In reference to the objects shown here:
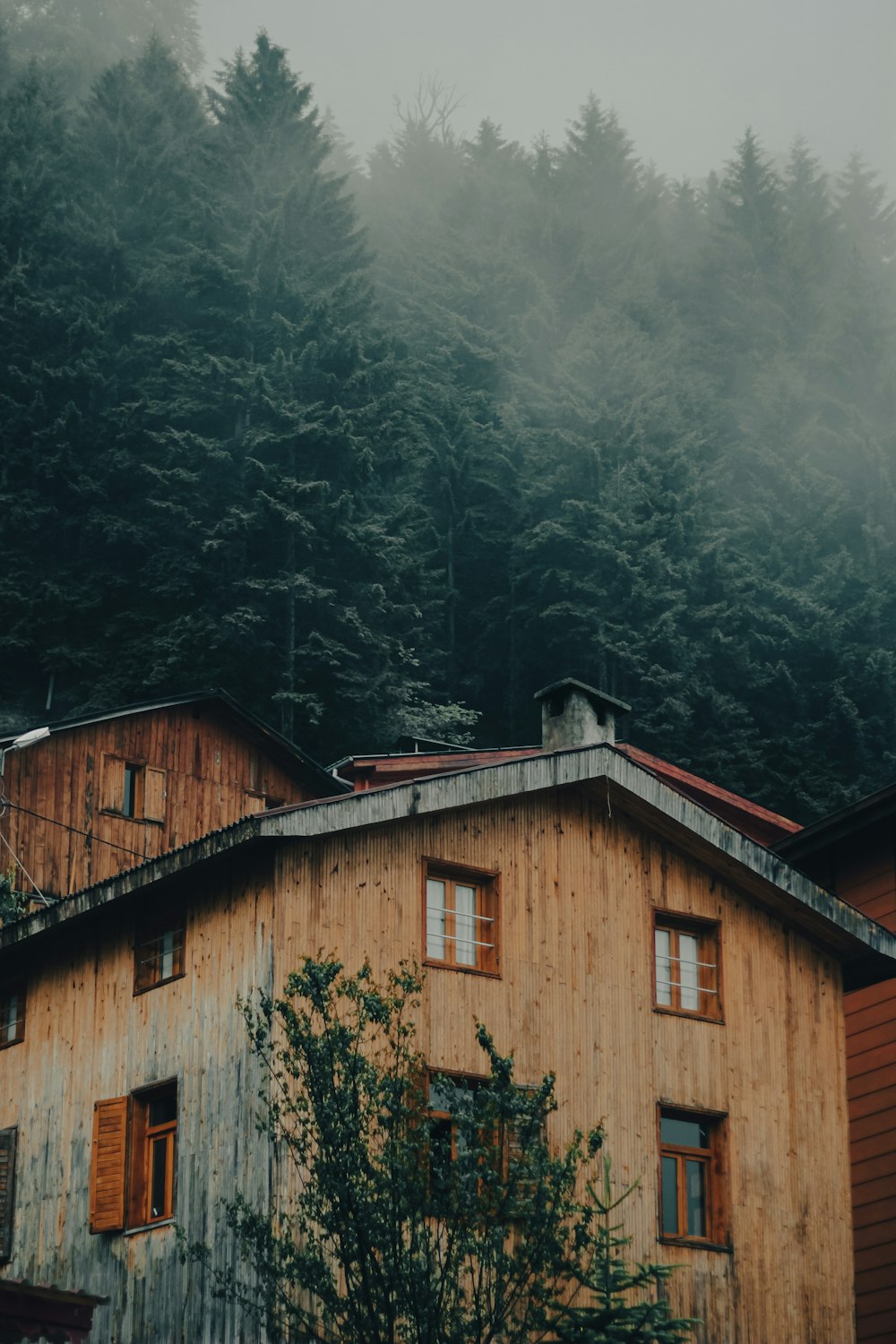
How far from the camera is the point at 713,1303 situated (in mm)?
21219

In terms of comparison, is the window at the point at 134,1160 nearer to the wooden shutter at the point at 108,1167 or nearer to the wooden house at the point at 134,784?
the wooden shutter at the point at 108,1167

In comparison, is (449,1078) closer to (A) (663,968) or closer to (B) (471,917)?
(B) (471,917)

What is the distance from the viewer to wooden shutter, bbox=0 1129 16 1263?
22547 millimetres

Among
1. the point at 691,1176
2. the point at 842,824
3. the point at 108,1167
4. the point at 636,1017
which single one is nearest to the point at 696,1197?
the point at 691,1176

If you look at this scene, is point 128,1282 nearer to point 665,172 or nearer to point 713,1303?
point 713,1303

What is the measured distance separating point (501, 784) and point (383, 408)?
32.8m

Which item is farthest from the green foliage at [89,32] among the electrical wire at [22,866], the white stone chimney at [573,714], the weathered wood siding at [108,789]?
the white stone chimney at [573,714]

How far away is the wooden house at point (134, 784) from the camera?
3231 centimetres

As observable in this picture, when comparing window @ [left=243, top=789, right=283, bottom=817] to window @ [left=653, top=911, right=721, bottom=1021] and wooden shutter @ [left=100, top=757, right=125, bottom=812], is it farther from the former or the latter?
window @ [left=653, top=911, right=721, bottom=1021]

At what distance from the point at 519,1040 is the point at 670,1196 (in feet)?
9.35

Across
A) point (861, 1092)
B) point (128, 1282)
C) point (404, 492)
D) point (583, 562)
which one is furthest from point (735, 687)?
point (128, 1282)

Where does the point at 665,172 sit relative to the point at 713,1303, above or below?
above

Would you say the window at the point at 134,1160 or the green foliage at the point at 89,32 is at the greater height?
the green foliage at the point at 89,32

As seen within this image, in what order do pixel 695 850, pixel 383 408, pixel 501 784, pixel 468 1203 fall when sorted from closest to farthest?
pixel 468 1203
pixel 501 784
pixel 695 850
pixel 383 408
